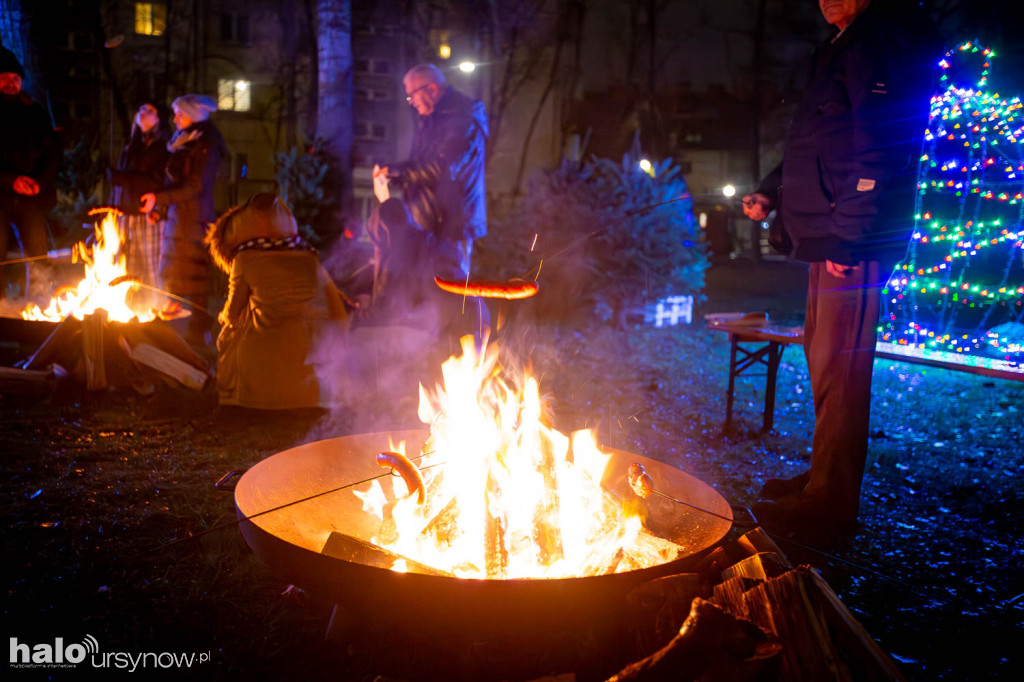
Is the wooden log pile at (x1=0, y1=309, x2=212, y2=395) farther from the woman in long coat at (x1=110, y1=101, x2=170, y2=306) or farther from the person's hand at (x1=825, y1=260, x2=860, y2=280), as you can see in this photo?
the person's hand at (x1=825, y1=260, x2=860, y2=280)

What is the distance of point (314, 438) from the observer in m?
5.20

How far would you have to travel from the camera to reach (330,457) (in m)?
3.38

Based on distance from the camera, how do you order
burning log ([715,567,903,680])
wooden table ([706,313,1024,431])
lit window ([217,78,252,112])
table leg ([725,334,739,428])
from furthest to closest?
lit window ([217,78,252,112]) < table leg ([725,334,739,428]) < wooden table ([706,313,1024,431]) < burning log ([715,567,903,680])

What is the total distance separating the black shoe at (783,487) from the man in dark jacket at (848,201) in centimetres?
31

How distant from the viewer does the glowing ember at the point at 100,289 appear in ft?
20.7

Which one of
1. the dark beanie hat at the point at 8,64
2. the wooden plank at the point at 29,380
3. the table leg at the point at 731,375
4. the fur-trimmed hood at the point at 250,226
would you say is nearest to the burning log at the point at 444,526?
the fur-trimmed hood at the point at 250,226

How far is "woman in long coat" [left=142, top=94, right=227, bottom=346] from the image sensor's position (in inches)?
298

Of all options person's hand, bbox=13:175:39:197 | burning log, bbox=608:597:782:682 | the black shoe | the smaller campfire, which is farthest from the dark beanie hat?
burning log, bbox=608:597:782:682

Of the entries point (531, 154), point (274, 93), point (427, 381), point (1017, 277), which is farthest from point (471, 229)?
point (274, 93)

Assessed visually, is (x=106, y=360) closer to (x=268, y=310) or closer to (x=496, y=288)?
(x=268, y=310)

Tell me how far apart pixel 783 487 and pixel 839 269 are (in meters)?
1.37

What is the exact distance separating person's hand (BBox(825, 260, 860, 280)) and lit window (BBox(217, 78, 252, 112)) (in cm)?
2528

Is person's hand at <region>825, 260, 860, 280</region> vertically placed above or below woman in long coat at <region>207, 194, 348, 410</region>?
above

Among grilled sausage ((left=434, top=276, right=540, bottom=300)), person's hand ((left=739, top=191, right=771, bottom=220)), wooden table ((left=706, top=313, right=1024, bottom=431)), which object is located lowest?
wooden table ((left=706, top=313, right=1024, bottom=431))
